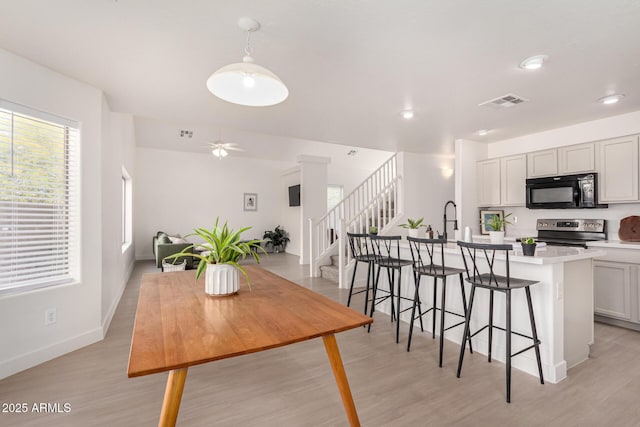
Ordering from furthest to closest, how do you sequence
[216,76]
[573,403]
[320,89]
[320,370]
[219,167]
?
[219,167], [320,89], [320,370], [573,403], [216,76]

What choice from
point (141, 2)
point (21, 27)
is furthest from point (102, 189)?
point (141, 2)

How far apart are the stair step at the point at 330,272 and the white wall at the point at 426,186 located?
1.38 meters

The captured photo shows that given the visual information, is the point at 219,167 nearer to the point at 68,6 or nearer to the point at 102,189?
the point at 102,189

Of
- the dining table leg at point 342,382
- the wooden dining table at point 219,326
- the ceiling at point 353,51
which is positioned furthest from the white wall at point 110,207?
the dining table leg at point 342,382

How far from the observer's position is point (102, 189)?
3246 millimetres

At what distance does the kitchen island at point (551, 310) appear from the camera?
2.30 metres

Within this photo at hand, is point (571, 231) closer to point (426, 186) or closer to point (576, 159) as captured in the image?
point (576, 159)

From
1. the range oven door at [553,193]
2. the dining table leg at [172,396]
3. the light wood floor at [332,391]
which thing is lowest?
the light wood floor at [332,391]

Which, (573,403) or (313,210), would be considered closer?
(573,403)

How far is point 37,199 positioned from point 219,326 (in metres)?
2.44

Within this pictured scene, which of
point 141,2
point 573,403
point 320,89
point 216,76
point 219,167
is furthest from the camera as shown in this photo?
point 219,167

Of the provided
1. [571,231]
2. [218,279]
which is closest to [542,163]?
[571,231]

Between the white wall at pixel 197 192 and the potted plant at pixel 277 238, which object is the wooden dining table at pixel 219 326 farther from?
the potted plant at pixel 277 238

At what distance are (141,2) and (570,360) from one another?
13.1 feet
